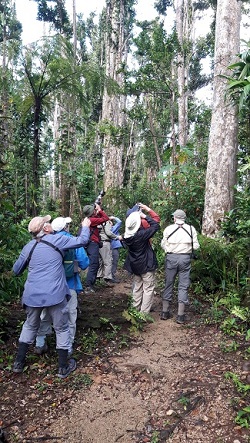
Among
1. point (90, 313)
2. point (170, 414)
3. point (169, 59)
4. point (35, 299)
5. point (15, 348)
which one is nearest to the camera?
point (170, 414)

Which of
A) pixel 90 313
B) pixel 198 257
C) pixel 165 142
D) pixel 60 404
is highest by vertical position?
pixel 165 142

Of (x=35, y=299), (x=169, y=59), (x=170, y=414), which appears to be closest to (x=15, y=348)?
(x=35, y=299)

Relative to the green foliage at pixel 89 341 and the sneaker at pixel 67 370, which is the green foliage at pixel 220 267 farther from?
the sneaker at pixel 67 370

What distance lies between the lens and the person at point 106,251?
23.7 feet

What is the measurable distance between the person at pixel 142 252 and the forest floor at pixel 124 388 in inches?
24.2

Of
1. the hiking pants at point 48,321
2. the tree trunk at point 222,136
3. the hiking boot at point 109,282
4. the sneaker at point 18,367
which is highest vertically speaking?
the tree trunk at point 222,136

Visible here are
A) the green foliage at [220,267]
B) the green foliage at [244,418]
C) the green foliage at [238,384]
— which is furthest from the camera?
the green foliage at [220,267]

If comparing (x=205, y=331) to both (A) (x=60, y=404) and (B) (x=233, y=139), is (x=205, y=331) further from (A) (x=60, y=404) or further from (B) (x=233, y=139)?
(B) (x=233, y=139)

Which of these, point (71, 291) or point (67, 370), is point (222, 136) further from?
point (67, 370)

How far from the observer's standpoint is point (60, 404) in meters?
3.39

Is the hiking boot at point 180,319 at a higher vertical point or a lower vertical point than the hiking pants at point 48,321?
lower

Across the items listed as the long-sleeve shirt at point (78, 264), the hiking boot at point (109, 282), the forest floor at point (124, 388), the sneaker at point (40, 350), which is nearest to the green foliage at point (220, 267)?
the forest floor at point (124, 388)

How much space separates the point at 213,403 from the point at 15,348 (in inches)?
97.8

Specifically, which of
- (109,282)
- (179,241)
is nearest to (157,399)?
(179,241)
